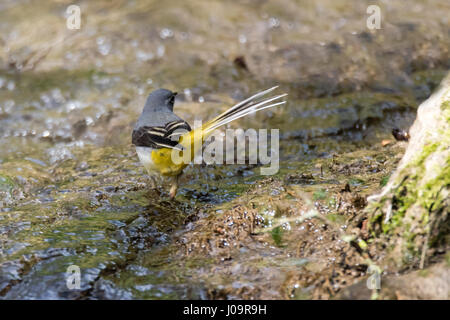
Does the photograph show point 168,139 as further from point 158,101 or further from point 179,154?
point 158,101

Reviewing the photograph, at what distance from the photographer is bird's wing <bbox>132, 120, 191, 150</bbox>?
16.7ft

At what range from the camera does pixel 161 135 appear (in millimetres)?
5137

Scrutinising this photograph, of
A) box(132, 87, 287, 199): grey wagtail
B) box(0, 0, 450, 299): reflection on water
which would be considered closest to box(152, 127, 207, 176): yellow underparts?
box(132, 87, 287, 199): grey wagtail

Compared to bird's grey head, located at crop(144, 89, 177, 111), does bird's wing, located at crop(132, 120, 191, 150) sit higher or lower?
lower

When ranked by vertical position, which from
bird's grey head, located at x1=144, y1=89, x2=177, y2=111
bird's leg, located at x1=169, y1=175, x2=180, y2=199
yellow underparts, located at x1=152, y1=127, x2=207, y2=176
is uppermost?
bird's grey head, located at x1=144, y1=89, x2=177, y2=111

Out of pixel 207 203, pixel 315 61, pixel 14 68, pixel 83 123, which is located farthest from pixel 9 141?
pixel 315 61

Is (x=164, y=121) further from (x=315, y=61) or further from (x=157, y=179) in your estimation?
(x=315, y=61)

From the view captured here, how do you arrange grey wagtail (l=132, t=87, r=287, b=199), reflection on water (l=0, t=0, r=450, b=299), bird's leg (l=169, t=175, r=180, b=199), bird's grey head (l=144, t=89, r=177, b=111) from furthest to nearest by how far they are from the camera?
bird's grey head (l=144, t=89, r=177, b=111), bird's leg (l=169, t=175, r=180, b=199), grey wagtail (l=132, t=87, r=287, b=199), reflection on water (l=0, t=0, r=450, b=299)

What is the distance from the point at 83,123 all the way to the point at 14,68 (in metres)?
2.49

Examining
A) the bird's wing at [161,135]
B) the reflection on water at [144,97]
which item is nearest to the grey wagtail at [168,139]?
the bird's wing at [161,135]

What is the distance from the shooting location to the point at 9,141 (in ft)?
24.7

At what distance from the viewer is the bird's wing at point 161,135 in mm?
5102

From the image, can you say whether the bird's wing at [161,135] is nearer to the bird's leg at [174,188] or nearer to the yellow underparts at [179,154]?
the yellow underparts at [179,154]

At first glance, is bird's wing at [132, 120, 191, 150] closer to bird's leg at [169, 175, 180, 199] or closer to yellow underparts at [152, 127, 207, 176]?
yellow underparts at [152, 127, 207, 176]
